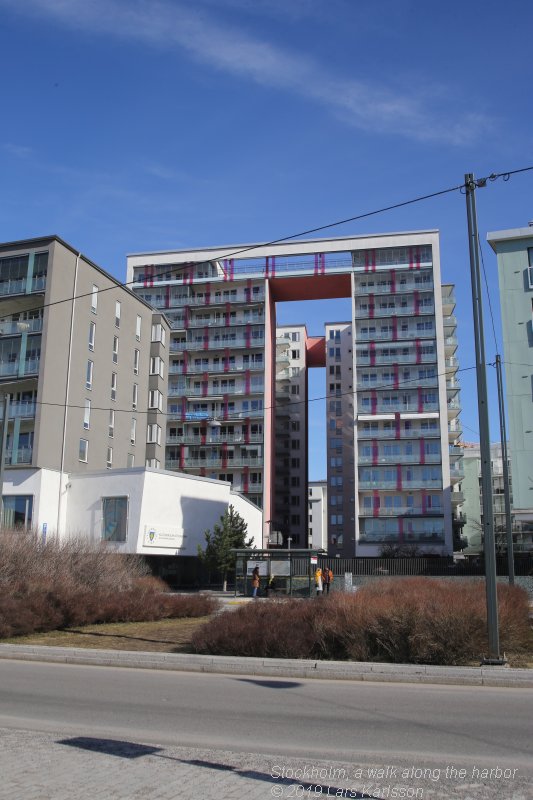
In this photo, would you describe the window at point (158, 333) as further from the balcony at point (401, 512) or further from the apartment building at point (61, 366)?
the balcony at point (401, 512)

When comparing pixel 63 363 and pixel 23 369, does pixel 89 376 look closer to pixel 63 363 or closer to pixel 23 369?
pixel 63 363

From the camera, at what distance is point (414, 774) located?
650cm

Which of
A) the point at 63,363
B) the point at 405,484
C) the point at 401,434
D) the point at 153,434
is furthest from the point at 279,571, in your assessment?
the point at 401,434

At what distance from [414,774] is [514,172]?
12.0m

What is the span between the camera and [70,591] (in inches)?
799

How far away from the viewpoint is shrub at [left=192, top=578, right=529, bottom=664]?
1352cm

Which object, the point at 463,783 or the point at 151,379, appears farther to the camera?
the point at 151,379

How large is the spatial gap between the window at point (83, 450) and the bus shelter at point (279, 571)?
15712 mm

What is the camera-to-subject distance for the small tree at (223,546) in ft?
154

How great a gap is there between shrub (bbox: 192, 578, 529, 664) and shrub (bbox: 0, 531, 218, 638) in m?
5.37

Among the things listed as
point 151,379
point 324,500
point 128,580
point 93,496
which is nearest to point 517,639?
point 128,580

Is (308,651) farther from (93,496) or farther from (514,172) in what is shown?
(93,496)

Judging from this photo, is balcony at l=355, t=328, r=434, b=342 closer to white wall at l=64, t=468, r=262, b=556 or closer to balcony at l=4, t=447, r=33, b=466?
white wall at l=64, t=468, r=262, b=556

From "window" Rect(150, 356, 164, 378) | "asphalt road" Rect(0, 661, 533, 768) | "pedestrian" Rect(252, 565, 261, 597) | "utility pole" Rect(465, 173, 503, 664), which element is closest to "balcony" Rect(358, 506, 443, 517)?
"window" Rect(150, 356, 164, 378)
